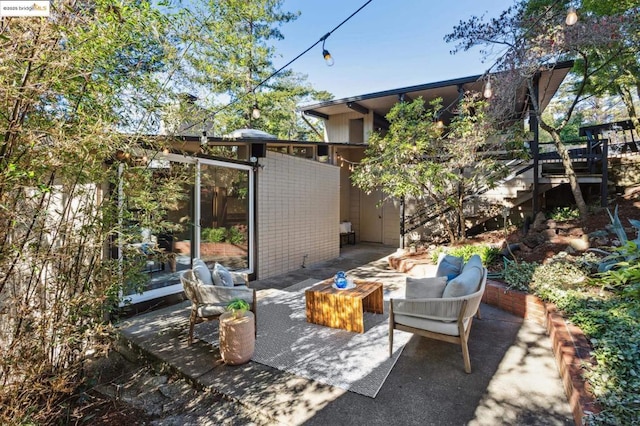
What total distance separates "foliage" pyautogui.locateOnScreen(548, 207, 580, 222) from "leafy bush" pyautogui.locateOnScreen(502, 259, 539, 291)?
8.93 feet

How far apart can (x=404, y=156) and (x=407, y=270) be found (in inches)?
107

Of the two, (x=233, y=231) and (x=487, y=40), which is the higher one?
(x=487, y=40)

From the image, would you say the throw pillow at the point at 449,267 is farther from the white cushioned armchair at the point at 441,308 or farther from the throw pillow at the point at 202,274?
the throw pillow at the point at 202,274

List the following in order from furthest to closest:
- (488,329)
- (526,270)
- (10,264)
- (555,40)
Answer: (555,40) < (526,270) < (488,329) < (10,264)

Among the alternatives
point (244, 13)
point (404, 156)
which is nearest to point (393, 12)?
point (404, 156)

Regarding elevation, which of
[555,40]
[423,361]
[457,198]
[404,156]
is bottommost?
[423,361]

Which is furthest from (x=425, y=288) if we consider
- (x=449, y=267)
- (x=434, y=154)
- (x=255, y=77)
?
(x=255, y=77)

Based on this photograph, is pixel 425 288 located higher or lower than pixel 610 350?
higher

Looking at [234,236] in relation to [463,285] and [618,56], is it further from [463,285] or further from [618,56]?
[618,56]

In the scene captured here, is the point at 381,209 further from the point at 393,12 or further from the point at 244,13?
the point at 244,13

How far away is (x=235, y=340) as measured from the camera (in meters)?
3.07

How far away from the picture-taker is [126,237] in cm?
247

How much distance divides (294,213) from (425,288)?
4630 mm

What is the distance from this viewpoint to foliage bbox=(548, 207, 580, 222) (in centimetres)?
692
